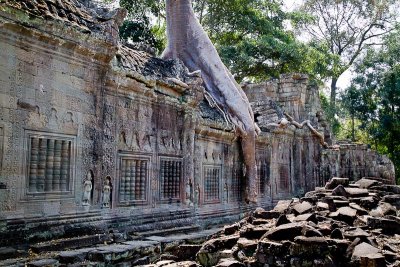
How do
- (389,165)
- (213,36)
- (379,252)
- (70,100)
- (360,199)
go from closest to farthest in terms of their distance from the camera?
1. (379,252)
2. (70,100)
3. (360,199)
4. (389,165)
5. (213,36)

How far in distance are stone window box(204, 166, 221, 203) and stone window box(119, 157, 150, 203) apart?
274 cm

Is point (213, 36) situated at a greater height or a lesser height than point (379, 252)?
→ greater

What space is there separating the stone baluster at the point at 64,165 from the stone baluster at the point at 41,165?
0.35m

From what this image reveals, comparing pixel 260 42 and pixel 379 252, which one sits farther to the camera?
pixel 260 42

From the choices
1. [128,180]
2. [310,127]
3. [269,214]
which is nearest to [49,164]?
[128,180]

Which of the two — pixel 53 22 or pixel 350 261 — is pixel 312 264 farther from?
pixel 53 22

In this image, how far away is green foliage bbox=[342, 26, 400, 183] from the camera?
81.1ft

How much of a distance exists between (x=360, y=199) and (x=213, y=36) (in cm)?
1796

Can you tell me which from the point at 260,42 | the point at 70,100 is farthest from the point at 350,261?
the point at 260,42

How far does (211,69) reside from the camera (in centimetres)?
1345

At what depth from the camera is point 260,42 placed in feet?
68.9

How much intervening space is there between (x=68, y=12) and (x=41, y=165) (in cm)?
259

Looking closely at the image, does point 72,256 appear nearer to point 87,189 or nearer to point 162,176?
point 87,189

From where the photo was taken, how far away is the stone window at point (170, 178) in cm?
903
